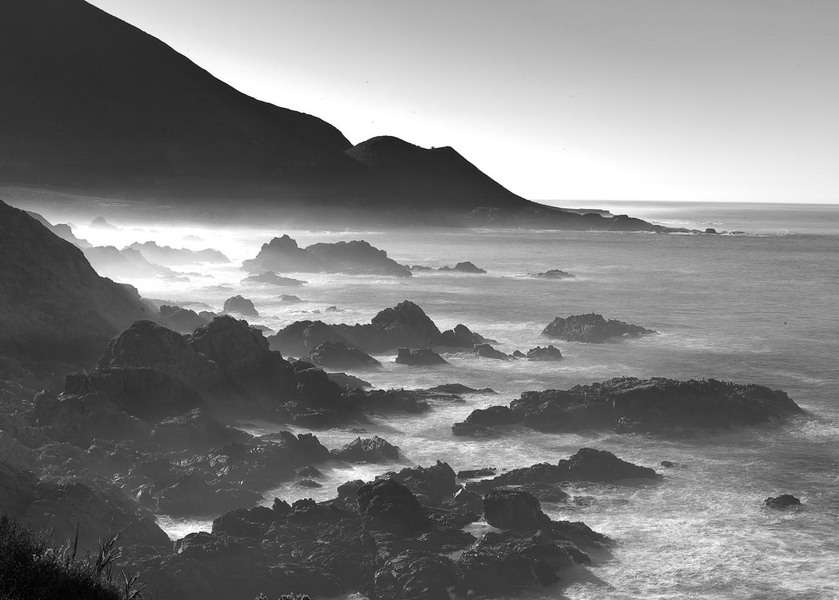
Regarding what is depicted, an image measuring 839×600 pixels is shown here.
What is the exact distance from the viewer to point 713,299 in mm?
91812

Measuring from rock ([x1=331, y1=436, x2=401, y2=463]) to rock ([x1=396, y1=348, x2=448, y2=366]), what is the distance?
58.5ft

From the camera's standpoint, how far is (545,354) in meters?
54.0

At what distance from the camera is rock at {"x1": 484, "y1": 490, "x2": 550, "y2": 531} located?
2586cm

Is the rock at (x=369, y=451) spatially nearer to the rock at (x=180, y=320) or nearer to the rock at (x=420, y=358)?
the rock at (x=420, y=358)

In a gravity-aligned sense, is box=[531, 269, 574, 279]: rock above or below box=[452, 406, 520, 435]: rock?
below

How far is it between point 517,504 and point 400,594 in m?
5.27

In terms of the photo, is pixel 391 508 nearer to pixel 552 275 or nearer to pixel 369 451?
pixel 369 451

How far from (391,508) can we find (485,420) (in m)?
12.6

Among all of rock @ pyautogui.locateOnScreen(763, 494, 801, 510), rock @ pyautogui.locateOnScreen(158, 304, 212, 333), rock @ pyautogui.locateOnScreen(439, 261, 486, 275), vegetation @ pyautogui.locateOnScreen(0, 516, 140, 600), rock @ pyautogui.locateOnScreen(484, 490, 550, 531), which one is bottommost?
rock @ pyautogui.locateOnScreen(439, 261, 486, 275)

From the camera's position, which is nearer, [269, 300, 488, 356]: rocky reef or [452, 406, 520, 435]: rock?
[452, 406, 520, 435]: rock

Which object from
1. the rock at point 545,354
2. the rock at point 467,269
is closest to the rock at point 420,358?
the rock at point 545,354

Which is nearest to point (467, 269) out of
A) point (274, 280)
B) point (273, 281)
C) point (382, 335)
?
point (274, 280)

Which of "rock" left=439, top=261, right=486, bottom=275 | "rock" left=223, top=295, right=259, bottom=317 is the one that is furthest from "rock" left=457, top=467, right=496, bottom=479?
"rock" left=439, top=261, right=486, bottom=275

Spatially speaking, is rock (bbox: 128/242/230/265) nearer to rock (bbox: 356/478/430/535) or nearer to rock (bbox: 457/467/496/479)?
rock (bbox: 457/467/496/479)
